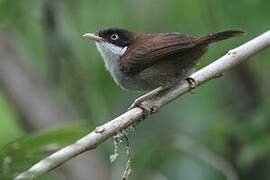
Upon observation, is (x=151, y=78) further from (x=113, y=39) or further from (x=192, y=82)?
(x=113, y=39)

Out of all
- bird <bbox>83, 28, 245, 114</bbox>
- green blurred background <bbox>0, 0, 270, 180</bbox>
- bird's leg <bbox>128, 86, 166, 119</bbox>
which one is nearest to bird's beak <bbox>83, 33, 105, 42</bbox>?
bird <bbox>83, 28, 245, 114</bbox>

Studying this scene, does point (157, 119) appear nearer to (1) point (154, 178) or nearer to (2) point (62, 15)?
(2) point (62, 15)

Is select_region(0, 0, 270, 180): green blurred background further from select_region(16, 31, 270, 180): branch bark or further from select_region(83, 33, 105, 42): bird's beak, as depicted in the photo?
select_region(16, 31, 270, 180): branch bark

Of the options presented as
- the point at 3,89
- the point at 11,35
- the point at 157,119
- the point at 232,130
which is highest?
the point at 11,35

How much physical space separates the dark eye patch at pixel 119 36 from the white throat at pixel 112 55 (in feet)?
0.12

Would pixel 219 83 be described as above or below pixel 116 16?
below

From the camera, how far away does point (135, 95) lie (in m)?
7.08

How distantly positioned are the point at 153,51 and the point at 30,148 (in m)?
1.85

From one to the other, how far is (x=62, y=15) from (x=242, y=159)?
2.25 meters

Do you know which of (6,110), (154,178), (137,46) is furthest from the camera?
(6,110)

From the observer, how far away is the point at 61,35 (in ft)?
19.3

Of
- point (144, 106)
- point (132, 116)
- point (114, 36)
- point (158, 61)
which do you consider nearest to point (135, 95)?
point (114, 36)

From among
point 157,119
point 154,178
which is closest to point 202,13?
point 157,119

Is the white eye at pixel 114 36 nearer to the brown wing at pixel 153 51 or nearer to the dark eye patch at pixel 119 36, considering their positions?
the dark eye patch at pixel 119 36
